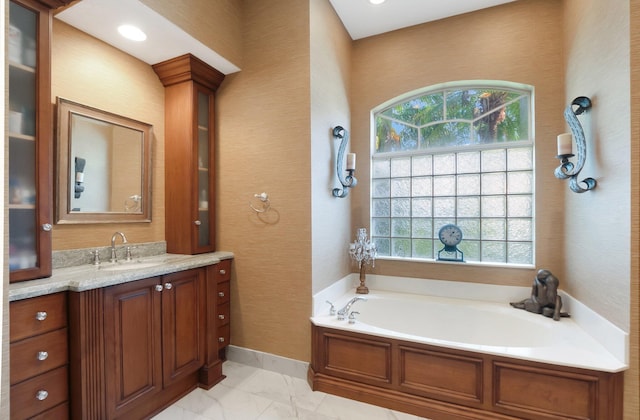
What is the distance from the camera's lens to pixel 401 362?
1970 mm

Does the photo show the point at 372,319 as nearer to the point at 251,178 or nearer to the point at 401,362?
the point at 401,362

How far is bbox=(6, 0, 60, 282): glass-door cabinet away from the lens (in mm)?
1500

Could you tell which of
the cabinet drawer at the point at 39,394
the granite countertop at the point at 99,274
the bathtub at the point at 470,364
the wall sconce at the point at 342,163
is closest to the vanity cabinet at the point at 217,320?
the granite countertop at the point at 99,274

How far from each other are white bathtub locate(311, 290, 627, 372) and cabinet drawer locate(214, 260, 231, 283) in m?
0.84

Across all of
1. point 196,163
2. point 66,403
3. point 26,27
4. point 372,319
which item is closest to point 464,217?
point 372,319

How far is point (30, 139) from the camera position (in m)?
1.57

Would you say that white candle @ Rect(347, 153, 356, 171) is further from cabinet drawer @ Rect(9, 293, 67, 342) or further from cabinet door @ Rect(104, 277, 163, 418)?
cabinet drawer @ Rect(9, 293, 67, 342)

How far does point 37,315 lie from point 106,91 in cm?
162

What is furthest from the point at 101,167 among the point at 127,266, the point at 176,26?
the point at 176,26

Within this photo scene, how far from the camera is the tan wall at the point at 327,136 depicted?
2.34 meters

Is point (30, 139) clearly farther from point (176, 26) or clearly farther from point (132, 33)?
point (176, 26)

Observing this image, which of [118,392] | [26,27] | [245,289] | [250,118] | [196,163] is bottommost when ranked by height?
[118,392]

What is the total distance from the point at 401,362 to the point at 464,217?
1534 mm

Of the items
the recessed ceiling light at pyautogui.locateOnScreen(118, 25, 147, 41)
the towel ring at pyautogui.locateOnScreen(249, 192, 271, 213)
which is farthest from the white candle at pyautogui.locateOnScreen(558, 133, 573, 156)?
the recessed ceiling light at pyautogui.locateOnScreen(118, 25, 147, 41)
